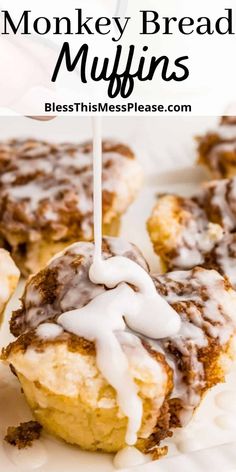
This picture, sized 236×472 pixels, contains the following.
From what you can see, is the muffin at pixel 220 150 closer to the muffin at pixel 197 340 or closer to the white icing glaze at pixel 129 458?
the muffin at pixel 197 340

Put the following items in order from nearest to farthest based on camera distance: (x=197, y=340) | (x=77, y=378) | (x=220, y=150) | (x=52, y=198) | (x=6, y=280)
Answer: (x=77, y=378) < (x=197, y=340) < (x=6, y=280) < (x=52, y=198) < (x=220, y=150)

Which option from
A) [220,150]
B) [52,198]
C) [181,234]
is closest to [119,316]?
[181,234]

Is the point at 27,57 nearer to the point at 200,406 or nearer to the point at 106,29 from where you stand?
the point at 106,29

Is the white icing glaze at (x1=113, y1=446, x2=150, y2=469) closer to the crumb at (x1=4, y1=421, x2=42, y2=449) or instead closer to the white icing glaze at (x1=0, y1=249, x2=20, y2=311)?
the crumb at (x1=4, y1=421, x2=42, y2=449)

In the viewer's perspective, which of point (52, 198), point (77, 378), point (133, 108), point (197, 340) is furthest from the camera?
point (133, 108)

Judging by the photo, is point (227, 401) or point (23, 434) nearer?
point (23, 434)

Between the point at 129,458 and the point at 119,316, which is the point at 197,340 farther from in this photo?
the point at 129,458

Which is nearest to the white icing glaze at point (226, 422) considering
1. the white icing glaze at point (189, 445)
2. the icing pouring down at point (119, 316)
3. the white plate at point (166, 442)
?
the white plate at point (166, 442)

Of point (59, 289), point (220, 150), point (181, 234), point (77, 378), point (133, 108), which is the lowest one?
point (77, 378)

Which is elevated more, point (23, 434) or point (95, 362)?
point (95, 362)
